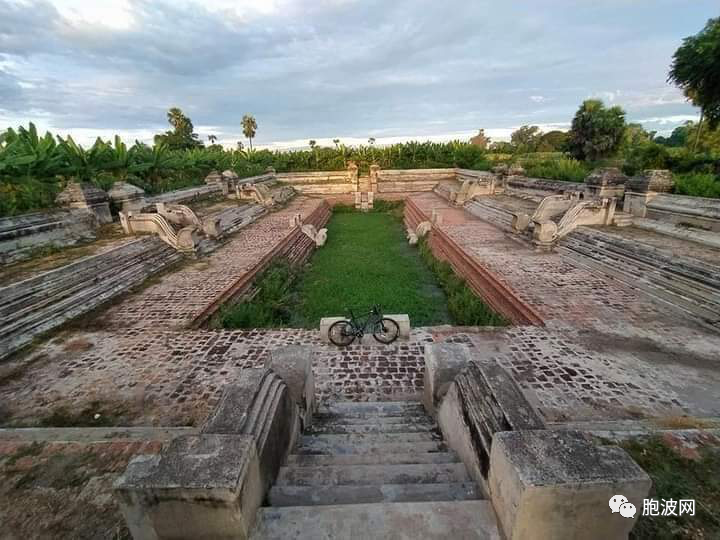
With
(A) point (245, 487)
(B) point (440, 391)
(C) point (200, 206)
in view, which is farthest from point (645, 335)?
(C) point (200, 206)

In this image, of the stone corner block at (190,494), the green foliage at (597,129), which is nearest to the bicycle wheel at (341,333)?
the stone corner block at (190,494)

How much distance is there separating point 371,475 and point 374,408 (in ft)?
5.51

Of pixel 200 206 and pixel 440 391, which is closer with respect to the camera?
pixel 440 391

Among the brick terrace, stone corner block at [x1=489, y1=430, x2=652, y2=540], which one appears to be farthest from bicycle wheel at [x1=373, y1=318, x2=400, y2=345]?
stone corner block at [x1=489, y1=430, x2=652, y2=540]

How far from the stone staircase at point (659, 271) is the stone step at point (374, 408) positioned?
5.21m

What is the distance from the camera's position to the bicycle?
5.40 m

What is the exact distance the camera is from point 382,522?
1674 mm

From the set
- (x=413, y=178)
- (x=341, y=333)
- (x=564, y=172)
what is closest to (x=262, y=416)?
(x=341, y=333)

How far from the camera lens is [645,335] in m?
5.25

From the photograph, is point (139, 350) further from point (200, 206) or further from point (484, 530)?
point (200, 206)

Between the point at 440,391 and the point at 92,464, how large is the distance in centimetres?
308

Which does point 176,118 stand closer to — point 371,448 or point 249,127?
point 249,127

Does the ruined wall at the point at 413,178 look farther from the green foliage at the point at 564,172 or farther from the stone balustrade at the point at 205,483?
the stone balustrade at the point at 205,483

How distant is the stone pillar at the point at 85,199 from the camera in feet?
31.7
